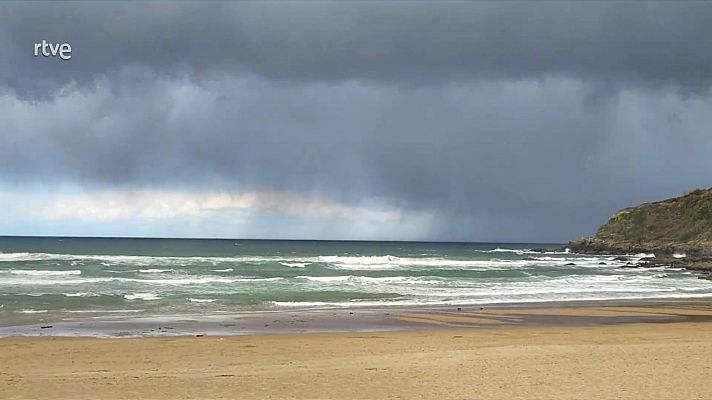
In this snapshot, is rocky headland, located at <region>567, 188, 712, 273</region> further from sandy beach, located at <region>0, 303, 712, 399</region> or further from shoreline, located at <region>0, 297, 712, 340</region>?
sandy beach, located at <region>0, 303, 712, 399</region>

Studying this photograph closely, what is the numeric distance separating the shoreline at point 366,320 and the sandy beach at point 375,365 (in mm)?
1247

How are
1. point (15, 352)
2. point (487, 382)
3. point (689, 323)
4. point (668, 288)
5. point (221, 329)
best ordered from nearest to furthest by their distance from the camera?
1. point (487, 382)
2. point (15, 352)
3. point (221, 329)
4. point (689, 323)
5. point (668, 288)

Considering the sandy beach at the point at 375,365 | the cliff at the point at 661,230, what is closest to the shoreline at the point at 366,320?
the sandy beach at the point at 375,365

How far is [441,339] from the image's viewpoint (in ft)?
48.0

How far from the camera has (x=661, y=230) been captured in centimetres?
9094

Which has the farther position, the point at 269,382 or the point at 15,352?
the point at 15,352

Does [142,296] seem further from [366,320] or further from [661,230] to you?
[661,230]

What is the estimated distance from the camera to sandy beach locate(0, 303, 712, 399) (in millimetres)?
8742

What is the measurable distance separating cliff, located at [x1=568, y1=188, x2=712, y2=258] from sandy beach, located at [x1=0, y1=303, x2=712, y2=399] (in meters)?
64.2

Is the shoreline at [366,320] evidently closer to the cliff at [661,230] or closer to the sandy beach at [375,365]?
the sandy beach at [375,365]

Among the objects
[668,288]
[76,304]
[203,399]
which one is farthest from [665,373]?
[668,288]

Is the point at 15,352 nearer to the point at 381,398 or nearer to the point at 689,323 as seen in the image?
the point at 381,398

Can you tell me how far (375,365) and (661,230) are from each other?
91.1 metres

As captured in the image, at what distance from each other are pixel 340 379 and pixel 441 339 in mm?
5539
